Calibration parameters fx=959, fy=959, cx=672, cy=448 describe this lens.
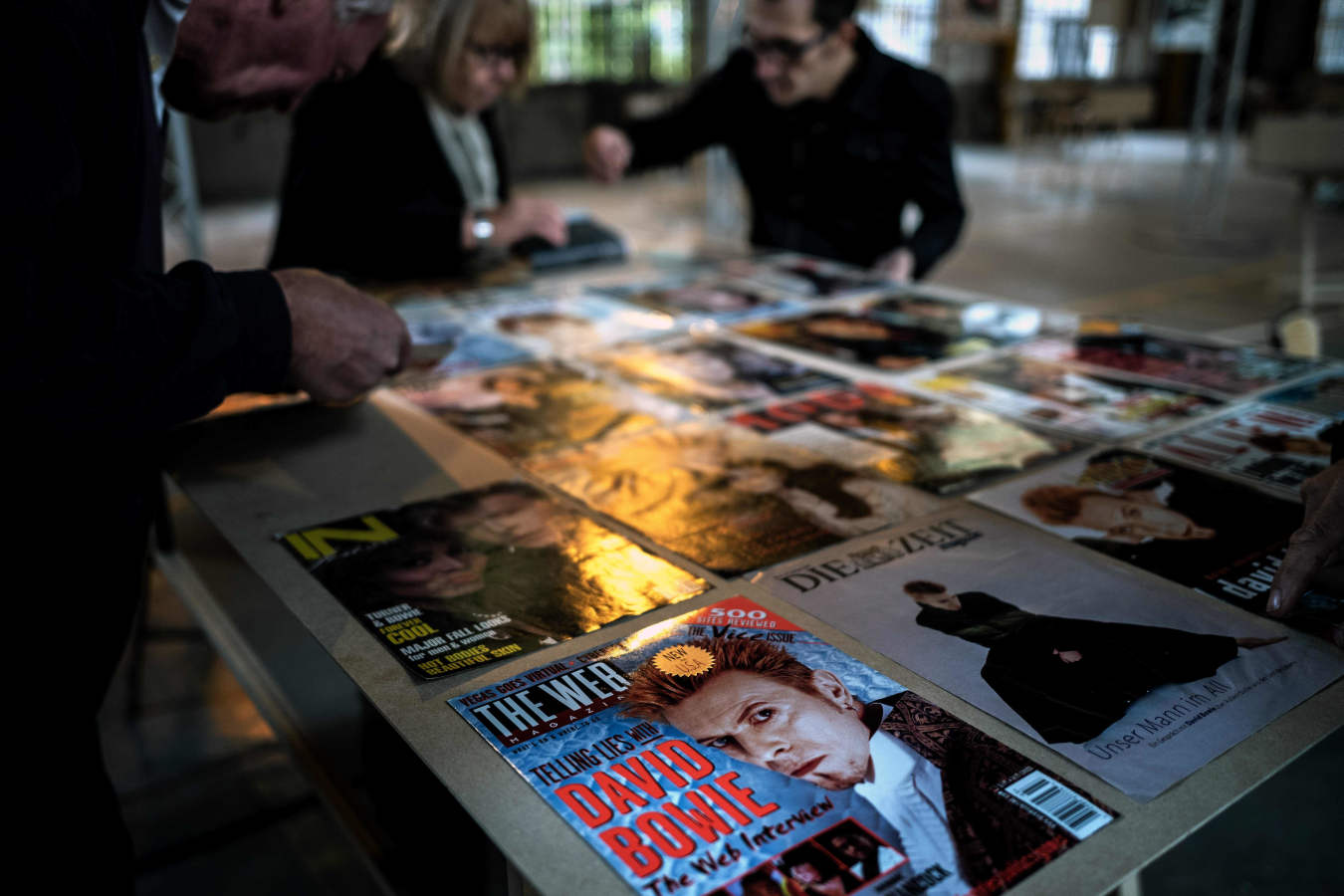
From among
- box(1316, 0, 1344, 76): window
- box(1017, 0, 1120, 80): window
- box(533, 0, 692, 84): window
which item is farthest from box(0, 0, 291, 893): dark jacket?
box(1316, 0, 1344, 76): window

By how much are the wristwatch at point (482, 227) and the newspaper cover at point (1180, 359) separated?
1.06 meters

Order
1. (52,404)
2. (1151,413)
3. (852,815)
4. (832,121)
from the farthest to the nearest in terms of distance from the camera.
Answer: (832,121) → (1151,413) → (52,404) → (852,815)

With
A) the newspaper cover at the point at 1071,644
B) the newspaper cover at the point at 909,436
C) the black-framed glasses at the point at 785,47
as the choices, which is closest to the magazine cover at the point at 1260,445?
the newspaper cover at the point at 909,436

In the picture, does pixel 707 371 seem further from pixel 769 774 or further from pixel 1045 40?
pixel 1045 40

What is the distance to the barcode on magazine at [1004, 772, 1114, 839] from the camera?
54 centimetres

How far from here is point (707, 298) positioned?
1.75 metres

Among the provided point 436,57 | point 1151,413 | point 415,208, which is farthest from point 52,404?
point 436,57

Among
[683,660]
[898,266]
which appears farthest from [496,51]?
[683,660]

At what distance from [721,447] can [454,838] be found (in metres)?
0.53

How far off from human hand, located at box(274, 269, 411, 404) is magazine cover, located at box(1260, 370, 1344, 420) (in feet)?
3.46

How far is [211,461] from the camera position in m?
1.05

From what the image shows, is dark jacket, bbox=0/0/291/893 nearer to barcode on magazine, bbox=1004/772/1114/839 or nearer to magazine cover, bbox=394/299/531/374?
magazine cover, bbox=394/299/531/374

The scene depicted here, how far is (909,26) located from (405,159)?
1292cm

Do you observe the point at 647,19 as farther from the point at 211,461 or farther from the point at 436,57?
the point at 211,461
